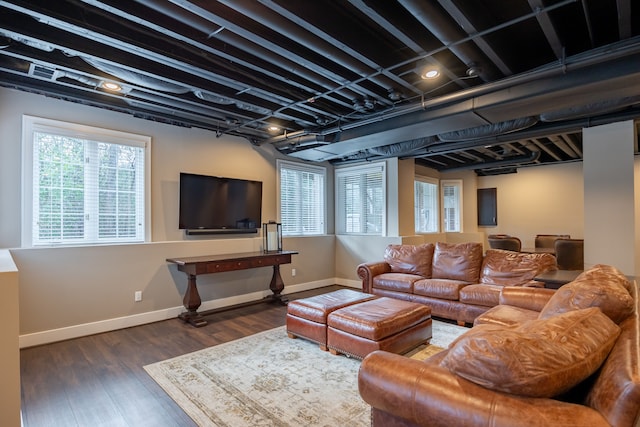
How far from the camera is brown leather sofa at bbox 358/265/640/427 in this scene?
106cm

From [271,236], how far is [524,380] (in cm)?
459

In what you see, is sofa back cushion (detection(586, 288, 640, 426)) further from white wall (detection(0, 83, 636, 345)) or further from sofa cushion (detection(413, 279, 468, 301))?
white wall (detection(0, 83, 636, 345))

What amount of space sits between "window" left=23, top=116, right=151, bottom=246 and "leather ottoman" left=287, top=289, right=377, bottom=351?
2294 mm

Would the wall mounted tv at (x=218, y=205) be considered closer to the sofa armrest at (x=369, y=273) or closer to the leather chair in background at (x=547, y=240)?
the sofa armrest at (x=369, y=273)

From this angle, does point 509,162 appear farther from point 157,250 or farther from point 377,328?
point 157,250

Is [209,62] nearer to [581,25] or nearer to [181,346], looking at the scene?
[181,346]

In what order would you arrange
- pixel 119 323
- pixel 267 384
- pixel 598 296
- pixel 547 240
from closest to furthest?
pixel 598 296 < pixel 267 384 < pixel 119 323 < pixel 547 240

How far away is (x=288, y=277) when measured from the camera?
5941mm

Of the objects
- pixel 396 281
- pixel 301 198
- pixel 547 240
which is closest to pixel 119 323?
pixel 301 198

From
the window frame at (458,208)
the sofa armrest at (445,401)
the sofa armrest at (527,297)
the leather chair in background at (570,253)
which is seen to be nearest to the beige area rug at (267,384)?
the sofa armrest at (527,297)

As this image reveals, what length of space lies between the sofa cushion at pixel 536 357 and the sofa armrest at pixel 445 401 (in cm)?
4

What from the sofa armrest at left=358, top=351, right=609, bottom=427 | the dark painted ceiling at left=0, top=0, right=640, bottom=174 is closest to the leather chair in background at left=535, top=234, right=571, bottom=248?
the dark painted ceiling at left=0, top=0, right=640, bottom=174

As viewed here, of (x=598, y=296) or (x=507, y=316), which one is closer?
(x=598, y=296)

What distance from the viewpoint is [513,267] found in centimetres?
419
